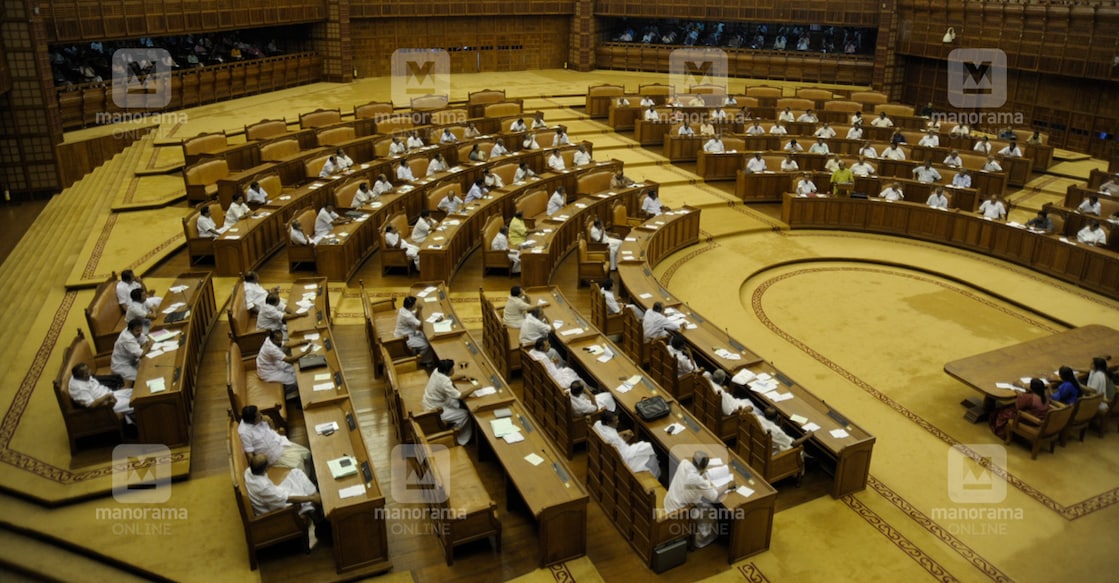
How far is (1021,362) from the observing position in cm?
1046

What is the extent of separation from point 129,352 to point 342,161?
8.18 metres

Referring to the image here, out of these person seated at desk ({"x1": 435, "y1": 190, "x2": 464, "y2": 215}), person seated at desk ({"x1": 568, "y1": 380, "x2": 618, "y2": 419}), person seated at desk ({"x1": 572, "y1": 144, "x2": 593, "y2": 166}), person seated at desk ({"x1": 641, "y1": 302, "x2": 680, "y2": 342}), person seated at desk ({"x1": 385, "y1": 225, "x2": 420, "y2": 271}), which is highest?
person seated at desk ({"x1": 572, "y1": 144, "x2": 593, "y2": 166})

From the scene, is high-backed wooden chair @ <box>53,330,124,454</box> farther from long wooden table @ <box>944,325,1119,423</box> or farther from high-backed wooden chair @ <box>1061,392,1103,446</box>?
high-backed wooden chair @ <box>1061,392,1103,446</box>

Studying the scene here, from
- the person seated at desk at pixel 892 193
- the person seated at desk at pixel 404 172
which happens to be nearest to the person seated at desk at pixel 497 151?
the person seated at desk at pixel 404 172

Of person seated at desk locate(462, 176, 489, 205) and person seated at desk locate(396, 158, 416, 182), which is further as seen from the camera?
person seated at desk locate(396, 158, 416, 182)

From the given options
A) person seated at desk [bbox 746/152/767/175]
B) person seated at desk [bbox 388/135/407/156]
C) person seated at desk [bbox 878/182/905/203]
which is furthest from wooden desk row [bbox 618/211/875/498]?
person seated at desk [bbox 388/135/407/156]

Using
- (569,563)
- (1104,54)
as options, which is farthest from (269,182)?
(1104,54)

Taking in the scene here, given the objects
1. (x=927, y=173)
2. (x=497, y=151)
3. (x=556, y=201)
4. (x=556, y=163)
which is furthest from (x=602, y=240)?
(x=927, y=173)

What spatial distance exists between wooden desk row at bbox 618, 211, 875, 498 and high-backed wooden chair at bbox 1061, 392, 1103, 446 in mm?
2807

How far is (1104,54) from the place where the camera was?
1966 cm

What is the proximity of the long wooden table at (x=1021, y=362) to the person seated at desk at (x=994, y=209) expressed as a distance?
474cm

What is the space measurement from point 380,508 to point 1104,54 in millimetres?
20688

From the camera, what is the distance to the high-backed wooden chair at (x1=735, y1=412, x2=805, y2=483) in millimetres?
8242

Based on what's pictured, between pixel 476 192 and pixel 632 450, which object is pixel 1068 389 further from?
pixel 476 192
